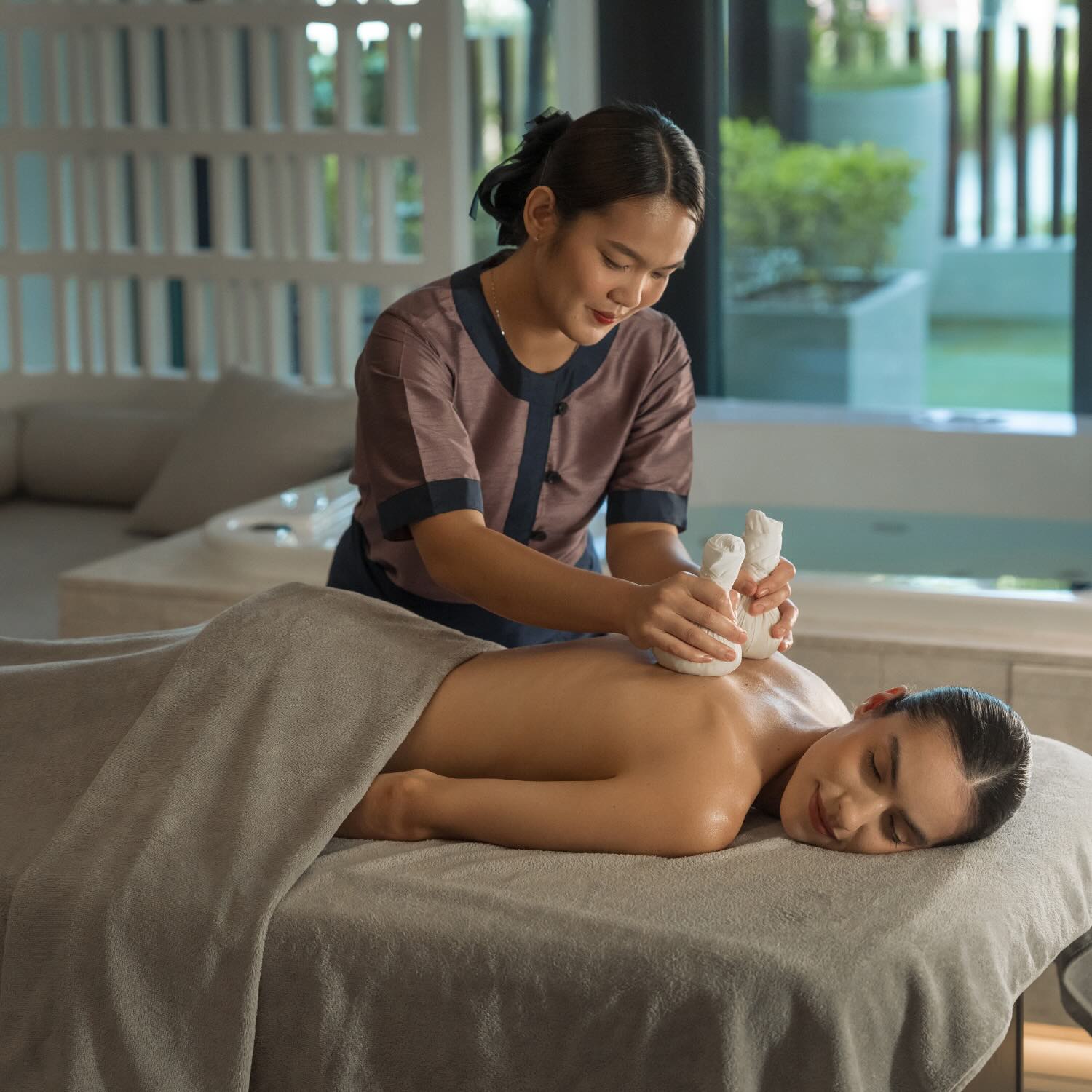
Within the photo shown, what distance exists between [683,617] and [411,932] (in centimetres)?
41

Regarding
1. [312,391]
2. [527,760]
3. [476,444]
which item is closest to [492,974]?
[527,760]

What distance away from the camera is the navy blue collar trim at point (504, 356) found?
1.85m

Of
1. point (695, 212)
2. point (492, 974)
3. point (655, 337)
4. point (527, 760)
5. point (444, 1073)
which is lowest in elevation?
point (444, 1073)

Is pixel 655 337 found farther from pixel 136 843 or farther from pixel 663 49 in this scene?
pixel 663 49

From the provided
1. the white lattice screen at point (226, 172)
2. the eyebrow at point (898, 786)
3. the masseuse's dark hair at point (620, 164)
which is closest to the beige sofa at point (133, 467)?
the white lattice screen at point (226, 172)

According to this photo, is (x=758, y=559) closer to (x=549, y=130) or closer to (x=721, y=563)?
(x=721, y=563)

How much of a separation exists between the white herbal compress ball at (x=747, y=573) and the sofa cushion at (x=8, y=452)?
2.97m

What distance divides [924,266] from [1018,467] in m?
0.88

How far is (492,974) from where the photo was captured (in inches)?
54.3

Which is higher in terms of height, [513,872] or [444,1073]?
[513,872]

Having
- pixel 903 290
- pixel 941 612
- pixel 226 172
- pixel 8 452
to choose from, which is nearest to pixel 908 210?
pixel 903 290

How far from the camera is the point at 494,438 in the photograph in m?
1.88

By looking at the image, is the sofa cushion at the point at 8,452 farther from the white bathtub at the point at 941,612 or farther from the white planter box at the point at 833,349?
the white planter box at the point at 833,349

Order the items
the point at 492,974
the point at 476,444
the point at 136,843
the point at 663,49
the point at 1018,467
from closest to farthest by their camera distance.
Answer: the point at 492,974
the point at 136,843
the point at 476,444
the point at 1018,467
the point at 663,49
